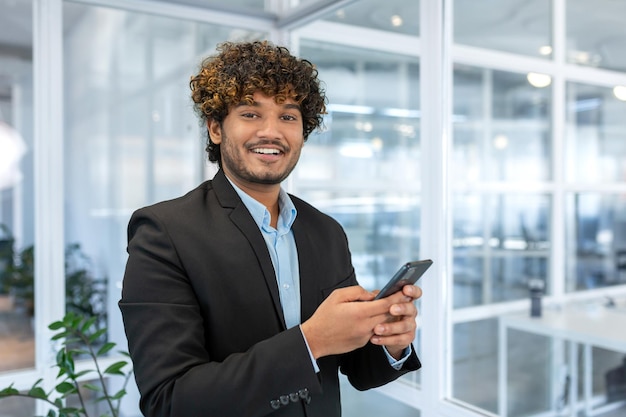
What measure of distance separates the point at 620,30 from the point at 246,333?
399 cm

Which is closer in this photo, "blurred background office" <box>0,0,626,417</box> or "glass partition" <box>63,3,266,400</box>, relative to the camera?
"blurred background office" <box>0,0,626,417</box>

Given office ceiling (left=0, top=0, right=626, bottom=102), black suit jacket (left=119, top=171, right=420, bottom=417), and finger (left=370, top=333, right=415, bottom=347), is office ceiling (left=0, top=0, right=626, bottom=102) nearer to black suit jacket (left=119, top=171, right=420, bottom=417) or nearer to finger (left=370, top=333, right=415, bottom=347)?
black suit jacket (left=119, top=171, right=420, bottom=417)

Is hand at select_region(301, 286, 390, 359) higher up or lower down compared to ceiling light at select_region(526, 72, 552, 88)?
lower down

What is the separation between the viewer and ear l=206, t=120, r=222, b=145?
118 cm

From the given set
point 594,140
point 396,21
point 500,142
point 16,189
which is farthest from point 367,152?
point 594,140

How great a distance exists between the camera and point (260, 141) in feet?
3.59

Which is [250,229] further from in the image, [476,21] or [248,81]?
[476,21]

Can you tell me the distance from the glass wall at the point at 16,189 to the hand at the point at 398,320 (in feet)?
6.50

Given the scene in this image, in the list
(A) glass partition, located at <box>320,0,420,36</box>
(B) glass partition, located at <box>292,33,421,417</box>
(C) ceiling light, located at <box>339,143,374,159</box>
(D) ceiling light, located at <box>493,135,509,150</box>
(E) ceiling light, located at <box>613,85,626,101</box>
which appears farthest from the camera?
(D) ceiling light, located at <box>493,135,509,150</box>

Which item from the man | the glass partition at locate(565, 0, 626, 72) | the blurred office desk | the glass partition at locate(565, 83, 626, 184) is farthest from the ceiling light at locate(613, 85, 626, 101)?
the man

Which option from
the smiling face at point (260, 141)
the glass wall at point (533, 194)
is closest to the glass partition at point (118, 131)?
the glass wall at point (533, 194)

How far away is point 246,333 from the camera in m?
1.04

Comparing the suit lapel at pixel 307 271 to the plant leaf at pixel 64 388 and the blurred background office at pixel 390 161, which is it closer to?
the blurred background office at pixel 390 161

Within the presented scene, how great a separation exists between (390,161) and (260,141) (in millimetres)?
3131
